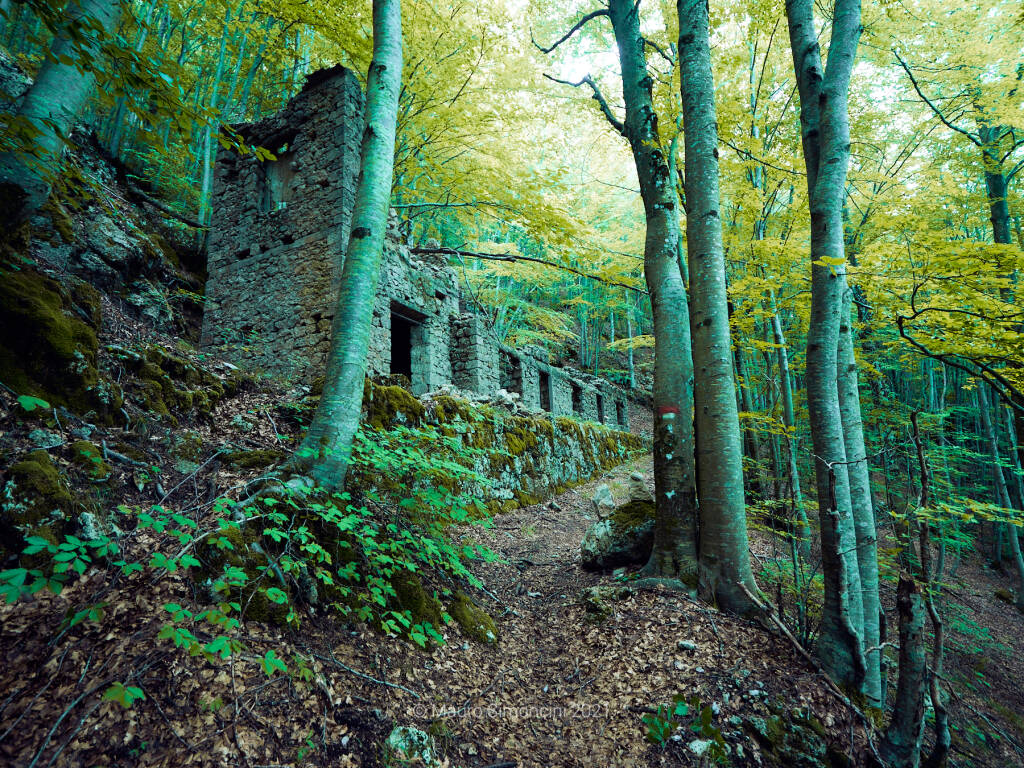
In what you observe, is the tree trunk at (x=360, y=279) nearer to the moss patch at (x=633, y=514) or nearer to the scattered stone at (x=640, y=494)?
the moss patch at (x=633, y=514)

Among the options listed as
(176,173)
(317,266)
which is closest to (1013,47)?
(317,266)

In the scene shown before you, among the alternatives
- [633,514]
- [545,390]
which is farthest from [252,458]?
[545,390]

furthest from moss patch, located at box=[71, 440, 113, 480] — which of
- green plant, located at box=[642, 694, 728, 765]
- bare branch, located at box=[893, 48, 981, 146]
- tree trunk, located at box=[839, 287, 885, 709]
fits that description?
bare branch, located at box=[893, 48, 981, 146]

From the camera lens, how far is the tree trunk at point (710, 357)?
293 centimetres

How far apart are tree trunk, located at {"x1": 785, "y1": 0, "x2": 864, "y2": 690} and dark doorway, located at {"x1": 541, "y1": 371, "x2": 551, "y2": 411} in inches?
359

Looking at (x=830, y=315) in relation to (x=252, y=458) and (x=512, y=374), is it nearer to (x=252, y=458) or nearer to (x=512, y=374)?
(x=252, y=458)

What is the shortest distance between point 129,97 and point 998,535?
17706 millimetres

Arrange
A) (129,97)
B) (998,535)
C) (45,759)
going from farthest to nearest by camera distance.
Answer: (998,535) → (129,97) → (45,759)

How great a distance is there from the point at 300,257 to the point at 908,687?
23.9ft

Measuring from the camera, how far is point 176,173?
1068cm

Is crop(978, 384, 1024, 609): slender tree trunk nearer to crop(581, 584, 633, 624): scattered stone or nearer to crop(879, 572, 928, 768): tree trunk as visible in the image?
→ crop(879, 572, 928, 768): tree trunk

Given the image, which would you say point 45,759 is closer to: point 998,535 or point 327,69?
point 327,69

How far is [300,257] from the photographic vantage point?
6246 mm

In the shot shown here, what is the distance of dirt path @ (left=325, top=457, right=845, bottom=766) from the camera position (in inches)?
76.5
